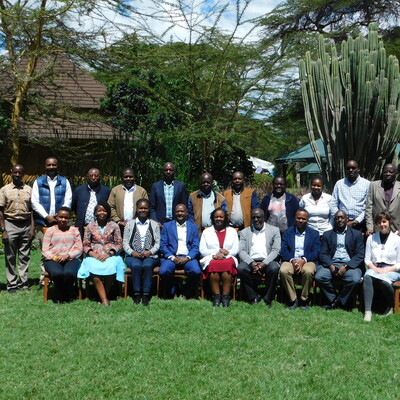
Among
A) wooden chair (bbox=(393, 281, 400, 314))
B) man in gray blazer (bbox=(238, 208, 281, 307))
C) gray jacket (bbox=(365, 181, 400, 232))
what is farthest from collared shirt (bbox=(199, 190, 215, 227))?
wooden chair (bbox=(393, 281, 400, 314))

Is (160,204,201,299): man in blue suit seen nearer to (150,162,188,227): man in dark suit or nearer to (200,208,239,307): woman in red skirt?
(200,208,239,307): woman in red skirt

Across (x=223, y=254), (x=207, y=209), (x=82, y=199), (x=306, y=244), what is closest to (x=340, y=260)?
(x=306, y=244)

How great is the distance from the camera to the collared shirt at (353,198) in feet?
25.4

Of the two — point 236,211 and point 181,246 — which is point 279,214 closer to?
point 236,211

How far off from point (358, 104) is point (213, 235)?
4.13m

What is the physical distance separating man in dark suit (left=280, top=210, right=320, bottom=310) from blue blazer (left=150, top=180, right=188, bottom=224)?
5.45 ft

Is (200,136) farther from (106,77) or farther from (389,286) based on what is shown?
(389,286)

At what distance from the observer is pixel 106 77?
13.1 meters

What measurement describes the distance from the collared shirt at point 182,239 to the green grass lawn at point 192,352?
32.7 inches

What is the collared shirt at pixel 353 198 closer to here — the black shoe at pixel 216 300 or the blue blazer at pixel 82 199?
the black shoe at pixel 216 300

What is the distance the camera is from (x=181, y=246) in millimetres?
7953

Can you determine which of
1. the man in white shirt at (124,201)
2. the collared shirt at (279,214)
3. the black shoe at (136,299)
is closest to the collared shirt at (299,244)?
the collared shirt at (279,214)

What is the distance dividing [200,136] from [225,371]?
8476 millimetres

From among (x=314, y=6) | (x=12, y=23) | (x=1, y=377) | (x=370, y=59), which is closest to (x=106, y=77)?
(x=12, y=23)
